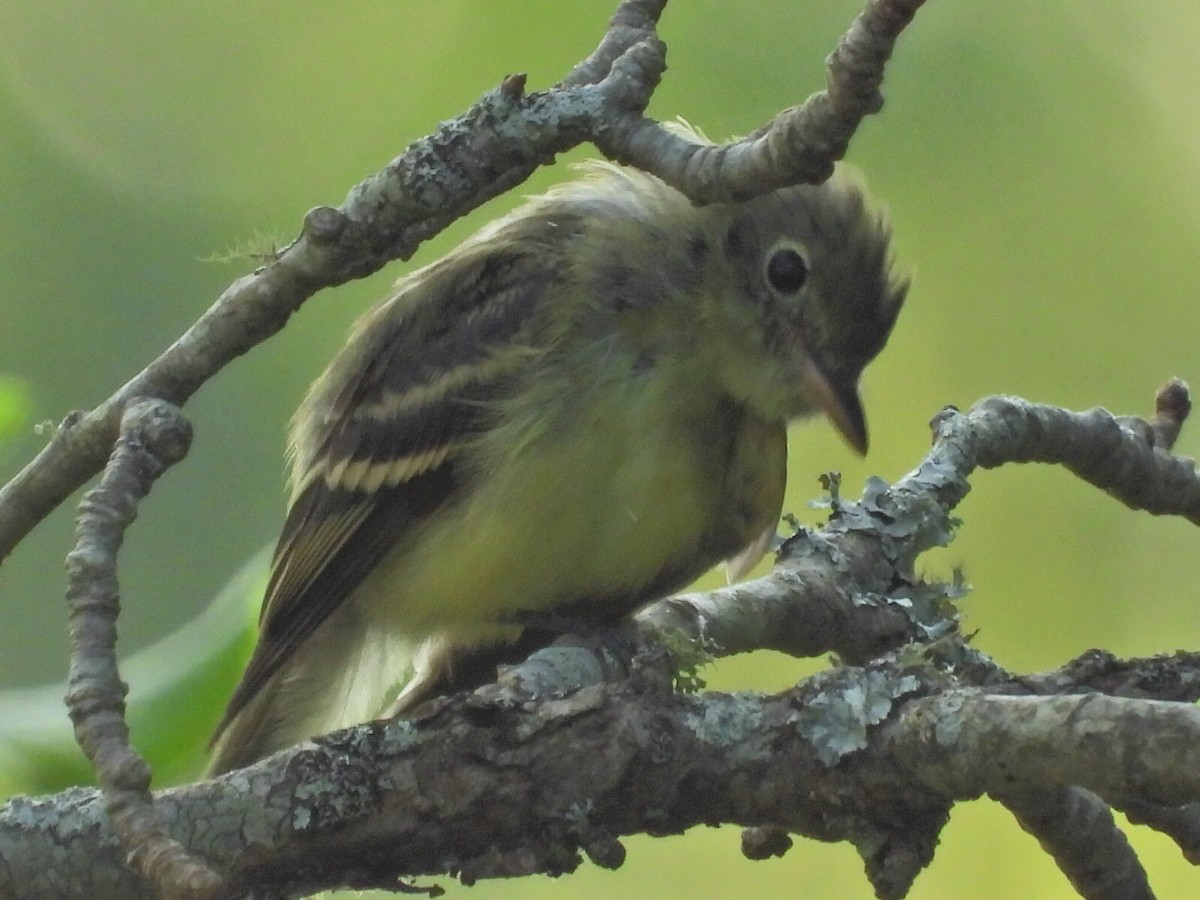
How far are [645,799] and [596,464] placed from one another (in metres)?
0.93

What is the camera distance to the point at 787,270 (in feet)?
11.4

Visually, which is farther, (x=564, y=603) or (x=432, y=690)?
(x=432, y=690)

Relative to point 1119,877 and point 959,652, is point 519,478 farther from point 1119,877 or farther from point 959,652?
point 1119,877

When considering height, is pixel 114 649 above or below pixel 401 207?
below

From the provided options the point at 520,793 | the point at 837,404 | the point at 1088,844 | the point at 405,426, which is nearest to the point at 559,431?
the point at 405,426

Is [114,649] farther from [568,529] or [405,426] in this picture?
[405,426]

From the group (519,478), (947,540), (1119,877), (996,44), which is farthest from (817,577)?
(996,44)

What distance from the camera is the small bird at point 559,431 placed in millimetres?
3244

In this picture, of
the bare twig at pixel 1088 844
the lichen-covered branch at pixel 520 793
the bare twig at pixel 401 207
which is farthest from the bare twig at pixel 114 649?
the bare twig at pixel 1088 844

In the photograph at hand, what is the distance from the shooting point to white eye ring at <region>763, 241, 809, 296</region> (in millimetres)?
3486

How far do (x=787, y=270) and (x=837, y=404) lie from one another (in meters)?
0.31

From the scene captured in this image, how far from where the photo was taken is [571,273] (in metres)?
3.46

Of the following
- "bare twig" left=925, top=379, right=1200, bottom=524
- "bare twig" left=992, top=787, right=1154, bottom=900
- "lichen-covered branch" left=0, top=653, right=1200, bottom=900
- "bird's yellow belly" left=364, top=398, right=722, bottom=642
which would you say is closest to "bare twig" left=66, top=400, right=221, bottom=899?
"lichen-covered branch" left=0, top=653, right=1200, bottom=900

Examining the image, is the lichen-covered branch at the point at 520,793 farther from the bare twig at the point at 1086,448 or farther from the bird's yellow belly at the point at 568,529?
the bare twig at the point at 1086,448
